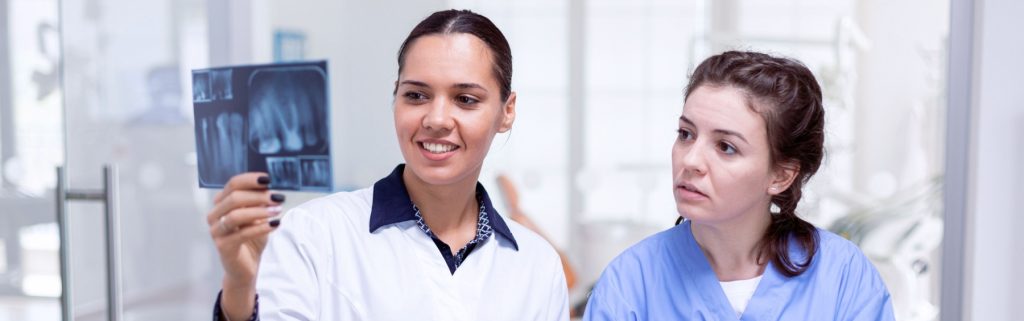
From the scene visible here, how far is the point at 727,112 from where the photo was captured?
1169 millimetres

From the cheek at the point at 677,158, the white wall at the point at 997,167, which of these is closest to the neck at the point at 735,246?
the cheek at the point at 677,158

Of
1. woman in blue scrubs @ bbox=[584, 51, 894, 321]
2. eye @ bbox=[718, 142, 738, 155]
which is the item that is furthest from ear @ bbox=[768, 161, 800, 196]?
eye @ bbox=[718, 142, 738, 155]

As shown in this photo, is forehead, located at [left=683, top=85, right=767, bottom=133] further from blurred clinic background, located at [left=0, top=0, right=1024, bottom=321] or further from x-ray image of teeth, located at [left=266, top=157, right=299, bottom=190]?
x-ray image of teeth, located at [left=266, top=157, right=299, bottom=190]

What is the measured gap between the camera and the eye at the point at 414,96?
1191 mm

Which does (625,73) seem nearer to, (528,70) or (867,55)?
(528,70)

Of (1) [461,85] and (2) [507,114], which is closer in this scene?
(1) [461,85]

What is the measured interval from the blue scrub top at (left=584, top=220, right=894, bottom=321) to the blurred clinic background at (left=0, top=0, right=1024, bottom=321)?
20 centimetres

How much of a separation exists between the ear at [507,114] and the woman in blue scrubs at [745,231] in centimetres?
25

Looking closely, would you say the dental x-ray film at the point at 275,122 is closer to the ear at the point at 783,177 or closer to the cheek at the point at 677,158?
the cheek at the point at 677,158

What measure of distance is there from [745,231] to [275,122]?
28.1 inches

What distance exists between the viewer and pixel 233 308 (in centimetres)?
104

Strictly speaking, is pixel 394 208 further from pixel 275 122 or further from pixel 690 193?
pixel 690 193

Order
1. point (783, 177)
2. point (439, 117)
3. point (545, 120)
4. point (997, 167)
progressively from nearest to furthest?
point (439, 117), point (783, 177), point (997, 167), point (545, 120)

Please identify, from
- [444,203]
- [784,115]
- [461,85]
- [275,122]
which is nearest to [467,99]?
[461,85]
